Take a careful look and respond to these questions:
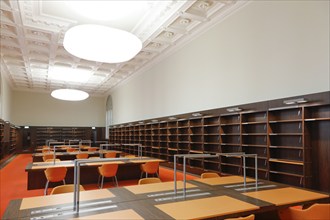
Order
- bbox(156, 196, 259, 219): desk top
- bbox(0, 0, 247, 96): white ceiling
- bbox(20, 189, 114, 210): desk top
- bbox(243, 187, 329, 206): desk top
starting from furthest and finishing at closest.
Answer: bbox(0, 0, 247, 96): white ceiling
bbox(243, 187, 329, 206): desk top
bbox(20, 189, 114, 210): desk top
bbox(156, 196, 259, 219): desk top

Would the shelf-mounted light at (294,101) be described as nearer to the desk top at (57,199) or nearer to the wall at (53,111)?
the desk top at (57,199)

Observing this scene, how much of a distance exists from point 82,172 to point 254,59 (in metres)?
5.38

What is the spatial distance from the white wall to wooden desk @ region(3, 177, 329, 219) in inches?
120

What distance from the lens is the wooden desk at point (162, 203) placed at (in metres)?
2.19

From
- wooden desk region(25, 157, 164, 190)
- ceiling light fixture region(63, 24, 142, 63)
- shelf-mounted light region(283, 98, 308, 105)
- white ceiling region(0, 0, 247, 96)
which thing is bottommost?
wooden desk region(25, 157, 164, 190)

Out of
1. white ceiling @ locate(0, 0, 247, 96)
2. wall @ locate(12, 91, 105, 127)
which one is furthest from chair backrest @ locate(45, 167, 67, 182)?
wall @ locate(12, 91, 105, 127)

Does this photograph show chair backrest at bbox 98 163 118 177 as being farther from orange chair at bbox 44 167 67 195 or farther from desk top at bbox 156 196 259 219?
desk top at bbox 156 196 259 219

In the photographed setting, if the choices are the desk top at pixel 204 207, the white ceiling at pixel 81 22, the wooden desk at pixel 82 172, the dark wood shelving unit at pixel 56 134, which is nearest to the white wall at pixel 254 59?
the white ceiling at pixel 81 22

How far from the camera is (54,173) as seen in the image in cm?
538

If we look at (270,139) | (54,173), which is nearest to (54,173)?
(54,173)

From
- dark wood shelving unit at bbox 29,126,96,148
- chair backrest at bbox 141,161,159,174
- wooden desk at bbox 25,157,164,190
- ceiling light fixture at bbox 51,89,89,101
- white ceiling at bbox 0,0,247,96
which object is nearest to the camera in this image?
wooden desk at bbox 25,157,164,190

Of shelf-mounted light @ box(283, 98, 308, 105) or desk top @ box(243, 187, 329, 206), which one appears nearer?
desk top @ box(243, 187, 329, 206)

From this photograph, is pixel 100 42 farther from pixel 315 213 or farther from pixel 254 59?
pixel 315 213

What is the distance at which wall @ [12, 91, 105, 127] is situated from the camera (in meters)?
18.2
